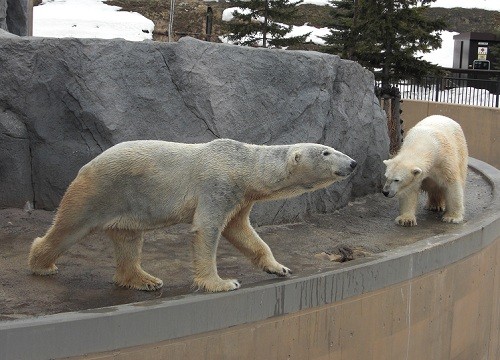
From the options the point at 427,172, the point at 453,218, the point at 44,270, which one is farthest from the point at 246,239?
the point at 453,218

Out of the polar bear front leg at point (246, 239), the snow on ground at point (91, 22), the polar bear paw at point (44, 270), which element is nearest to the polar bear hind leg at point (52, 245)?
the polar bear paw at point (44, 270)

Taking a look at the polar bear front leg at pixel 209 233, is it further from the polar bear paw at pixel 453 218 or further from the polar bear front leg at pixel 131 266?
the polar bear paw at pixel 453 218

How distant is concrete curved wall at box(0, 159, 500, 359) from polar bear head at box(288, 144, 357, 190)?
2.24 feet

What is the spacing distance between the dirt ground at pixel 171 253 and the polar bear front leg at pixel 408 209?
0.34ft

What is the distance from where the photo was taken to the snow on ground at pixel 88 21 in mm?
25062

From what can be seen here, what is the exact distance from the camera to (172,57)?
7152 millimetres

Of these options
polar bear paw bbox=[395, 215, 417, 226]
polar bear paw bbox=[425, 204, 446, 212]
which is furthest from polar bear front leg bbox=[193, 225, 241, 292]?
polar bear paw bbox=[425, 204, 446, 212]

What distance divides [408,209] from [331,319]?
2.50 m

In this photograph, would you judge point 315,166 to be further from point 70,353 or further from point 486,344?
point 486,344

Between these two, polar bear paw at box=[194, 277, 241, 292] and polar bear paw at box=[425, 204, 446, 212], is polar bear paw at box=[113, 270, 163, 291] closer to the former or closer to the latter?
polar bear paw at box=[194, 277, 241, 292]

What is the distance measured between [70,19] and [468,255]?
22.0 m

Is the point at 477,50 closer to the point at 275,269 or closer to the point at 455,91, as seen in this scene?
the point at 455,91

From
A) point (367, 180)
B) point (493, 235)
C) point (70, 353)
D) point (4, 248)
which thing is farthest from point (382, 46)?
point (70, 353)

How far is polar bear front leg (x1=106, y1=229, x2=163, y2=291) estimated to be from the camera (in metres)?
5.18
